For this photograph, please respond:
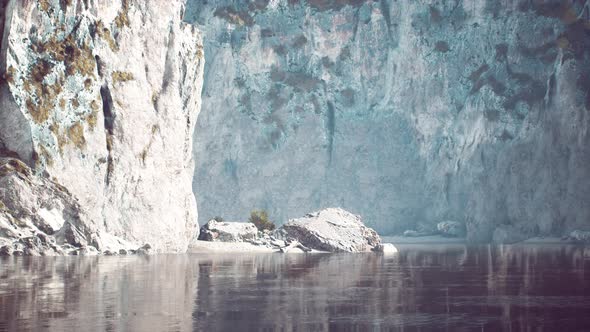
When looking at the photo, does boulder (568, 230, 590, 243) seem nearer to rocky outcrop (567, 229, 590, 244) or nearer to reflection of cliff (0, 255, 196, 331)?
rocky outcrop (567, 229, 590, 244)

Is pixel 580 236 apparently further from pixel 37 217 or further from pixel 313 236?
pixel 37 217

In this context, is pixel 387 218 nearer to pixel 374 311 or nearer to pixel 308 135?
pixel 308 135

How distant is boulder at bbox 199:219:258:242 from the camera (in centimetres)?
8888

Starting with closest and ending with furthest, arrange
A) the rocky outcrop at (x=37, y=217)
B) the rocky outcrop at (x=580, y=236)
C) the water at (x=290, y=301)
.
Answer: the water at (x=290, y=301)
the rocky outcrop at (x=37, y=217)
the rocky outcrop at (x=580, y=236)

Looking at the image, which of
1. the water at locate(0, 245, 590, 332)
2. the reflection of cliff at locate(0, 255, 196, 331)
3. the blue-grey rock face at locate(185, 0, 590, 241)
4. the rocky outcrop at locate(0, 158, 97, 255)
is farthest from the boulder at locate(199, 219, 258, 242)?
the blue-grey rock face at locate(185, 0, 590, 241)

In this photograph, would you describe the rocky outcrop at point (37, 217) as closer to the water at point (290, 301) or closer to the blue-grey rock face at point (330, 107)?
the water at point (290, 301)

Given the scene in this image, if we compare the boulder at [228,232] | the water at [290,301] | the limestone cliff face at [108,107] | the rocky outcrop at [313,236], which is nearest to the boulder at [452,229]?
the rocky outcrop at [313,236]

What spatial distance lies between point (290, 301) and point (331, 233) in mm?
61319

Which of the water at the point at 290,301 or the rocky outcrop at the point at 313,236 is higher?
the rocky outcrop at the point at 313,236

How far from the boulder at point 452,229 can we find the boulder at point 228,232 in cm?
6679

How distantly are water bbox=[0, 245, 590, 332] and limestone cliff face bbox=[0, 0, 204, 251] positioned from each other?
99.1ft

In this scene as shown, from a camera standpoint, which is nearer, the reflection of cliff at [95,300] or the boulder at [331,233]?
the reflection of cliff at [95,300]

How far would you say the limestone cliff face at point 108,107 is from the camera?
66.2 metres

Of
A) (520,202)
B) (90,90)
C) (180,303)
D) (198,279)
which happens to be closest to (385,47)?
(520,202)
